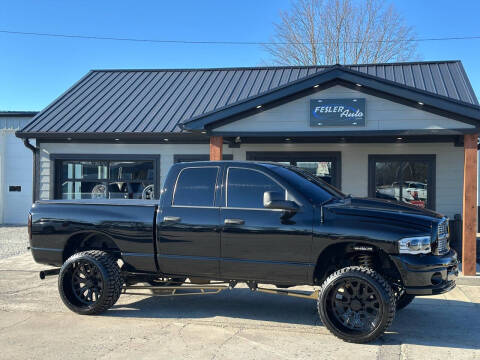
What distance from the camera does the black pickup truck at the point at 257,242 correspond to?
5207 millimetres

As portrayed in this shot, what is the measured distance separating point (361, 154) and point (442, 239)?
6762mm

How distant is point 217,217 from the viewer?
Answer: 5902mm

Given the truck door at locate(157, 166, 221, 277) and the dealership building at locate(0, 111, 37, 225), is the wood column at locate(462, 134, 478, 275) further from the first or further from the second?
the dealership building at locate(0, 111, 37, 225)

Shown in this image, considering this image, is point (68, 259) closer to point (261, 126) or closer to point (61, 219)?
point (61, 219)

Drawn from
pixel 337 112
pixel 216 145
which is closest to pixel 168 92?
pixel 216 145

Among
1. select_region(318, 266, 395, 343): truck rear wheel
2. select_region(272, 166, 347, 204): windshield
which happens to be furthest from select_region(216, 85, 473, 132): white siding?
select_region(318, 266, 395, 343): truck rear wheel

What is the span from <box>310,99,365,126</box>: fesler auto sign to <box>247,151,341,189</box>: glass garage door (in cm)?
290

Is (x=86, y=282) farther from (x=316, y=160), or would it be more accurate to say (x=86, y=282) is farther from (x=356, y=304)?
Answer: (x=316, y=160)

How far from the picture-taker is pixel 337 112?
30.2 ft

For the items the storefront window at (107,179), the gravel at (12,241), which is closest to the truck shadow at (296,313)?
the gravel at (12,241)

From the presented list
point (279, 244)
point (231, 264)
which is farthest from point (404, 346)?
point (231, 264)

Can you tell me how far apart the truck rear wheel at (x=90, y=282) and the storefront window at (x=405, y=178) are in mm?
7577

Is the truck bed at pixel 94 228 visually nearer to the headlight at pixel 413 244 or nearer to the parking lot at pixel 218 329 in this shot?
the parking lot at pixel 218 329

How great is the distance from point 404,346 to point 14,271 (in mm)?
7550
